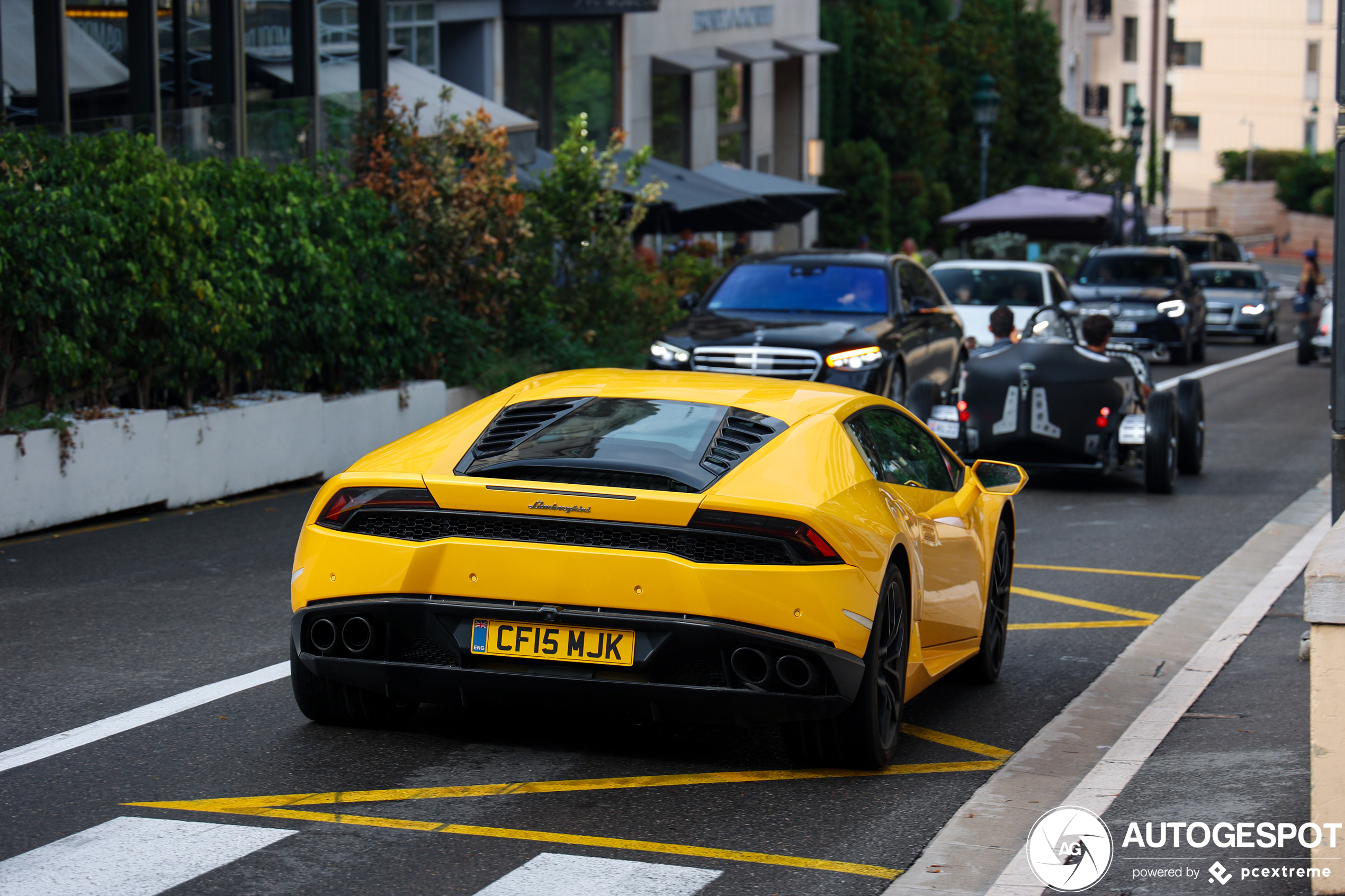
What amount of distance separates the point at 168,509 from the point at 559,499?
736cm

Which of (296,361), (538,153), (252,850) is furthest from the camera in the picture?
(538,153)

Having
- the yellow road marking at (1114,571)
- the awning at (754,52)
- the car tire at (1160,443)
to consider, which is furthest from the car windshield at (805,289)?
the awning at (754,52)

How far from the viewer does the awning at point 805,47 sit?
38031 mm

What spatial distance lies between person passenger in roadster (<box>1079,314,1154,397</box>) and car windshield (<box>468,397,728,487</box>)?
8214 millimetres

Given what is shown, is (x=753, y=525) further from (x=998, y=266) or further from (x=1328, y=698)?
(x=998, y=266)

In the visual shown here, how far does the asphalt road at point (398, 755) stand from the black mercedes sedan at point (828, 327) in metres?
5.03

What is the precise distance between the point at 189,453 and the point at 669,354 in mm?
4501

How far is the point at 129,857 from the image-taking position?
4.81 metres

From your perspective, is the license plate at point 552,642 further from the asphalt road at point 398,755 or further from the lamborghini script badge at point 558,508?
the lamborghini script badge at point 558,508

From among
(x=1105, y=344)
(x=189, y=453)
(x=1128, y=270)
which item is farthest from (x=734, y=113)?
(x=189, y=453)

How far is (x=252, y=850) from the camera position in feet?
16.0

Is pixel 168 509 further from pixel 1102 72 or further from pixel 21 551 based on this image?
pixel 1102 72

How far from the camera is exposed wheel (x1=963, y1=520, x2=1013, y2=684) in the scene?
739cm

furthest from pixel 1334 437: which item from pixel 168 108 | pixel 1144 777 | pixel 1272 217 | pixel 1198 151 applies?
pixel 1198 151
